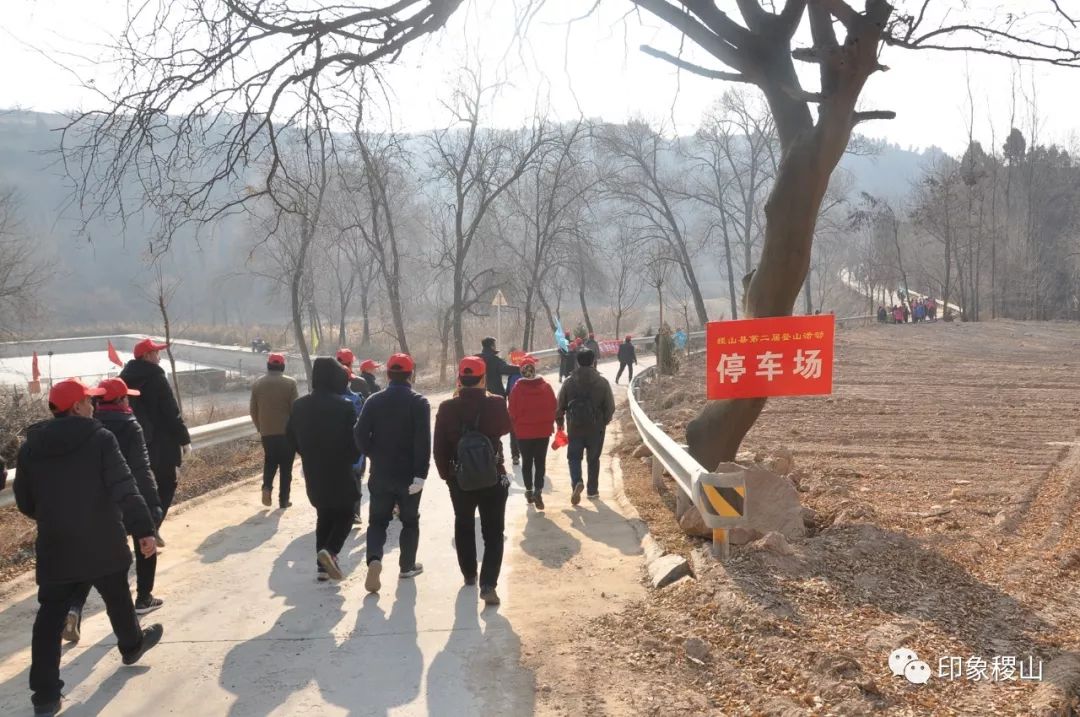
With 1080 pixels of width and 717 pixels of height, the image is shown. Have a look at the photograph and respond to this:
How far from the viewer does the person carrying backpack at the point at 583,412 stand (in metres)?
10.1

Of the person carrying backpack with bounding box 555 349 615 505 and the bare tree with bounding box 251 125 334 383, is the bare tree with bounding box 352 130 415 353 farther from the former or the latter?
the person carrying backpack with bounding box 555 349 615 505

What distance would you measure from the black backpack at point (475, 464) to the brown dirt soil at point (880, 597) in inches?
50.3

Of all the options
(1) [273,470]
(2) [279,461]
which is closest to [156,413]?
(2) [279,461]

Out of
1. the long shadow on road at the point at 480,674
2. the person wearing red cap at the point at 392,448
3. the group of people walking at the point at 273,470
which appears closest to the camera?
the long shadow on road at the point at 480,674

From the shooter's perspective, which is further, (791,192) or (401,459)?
(791,192)

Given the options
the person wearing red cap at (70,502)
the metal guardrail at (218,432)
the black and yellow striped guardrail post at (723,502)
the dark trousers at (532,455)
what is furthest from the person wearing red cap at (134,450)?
the metal guardrail at (218,432)

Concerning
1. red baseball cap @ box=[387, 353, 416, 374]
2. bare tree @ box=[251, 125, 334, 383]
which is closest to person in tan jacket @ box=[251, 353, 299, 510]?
bare tree @ box=[251, 125, 334, 383]

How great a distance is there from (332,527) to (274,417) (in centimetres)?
309

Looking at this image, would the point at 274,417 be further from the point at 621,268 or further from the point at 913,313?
the point at 621,268

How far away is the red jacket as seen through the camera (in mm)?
9664

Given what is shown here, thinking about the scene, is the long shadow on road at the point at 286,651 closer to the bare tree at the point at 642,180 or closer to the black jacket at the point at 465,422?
the black jacket at the point at 465,422

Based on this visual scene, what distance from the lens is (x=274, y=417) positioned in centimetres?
975

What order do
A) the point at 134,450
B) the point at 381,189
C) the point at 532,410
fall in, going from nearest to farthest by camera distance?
the point at 134,450 < the point at 532,410 < the point at 381,189

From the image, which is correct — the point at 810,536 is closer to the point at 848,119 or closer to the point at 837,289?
the point at 848,119
